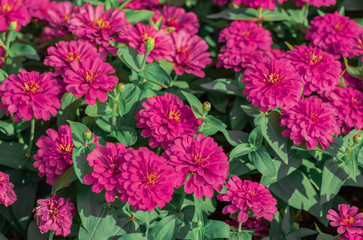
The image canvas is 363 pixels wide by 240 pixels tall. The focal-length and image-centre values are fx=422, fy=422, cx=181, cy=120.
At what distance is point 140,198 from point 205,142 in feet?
0.81

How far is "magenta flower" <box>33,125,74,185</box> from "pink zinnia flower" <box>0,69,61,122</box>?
0.25 feet

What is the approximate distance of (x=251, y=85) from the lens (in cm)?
131

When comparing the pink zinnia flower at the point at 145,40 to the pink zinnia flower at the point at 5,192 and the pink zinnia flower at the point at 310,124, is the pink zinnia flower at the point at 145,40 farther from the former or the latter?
the pink zinnia flower at the point at 5,192

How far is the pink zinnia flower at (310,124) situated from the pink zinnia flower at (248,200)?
0.67ft

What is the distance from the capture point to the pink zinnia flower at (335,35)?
1.61 m

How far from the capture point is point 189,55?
1623mm

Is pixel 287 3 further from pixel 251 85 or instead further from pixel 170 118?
pixel 170 118

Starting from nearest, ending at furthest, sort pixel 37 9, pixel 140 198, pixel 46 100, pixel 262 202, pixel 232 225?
pixel 140 198 < pixel 262 202 < pixel 46 100 < pixel 232 225 < pixel 37 9

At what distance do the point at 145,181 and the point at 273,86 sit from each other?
50cm

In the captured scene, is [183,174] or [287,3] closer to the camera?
[183,174]

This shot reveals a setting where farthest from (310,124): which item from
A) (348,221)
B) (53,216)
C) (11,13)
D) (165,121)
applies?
(11,13)

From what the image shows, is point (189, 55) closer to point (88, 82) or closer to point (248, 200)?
point (88, 82)

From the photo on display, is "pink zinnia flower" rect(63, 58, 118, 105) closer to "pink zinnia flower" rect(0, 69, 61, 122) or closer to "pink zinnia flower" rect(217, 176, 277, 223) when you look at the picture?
"pink zinnia flower" rect(0, 69, 61, 122)

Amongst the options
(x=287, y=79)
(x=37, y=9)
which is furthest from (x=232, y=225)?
(x=37, y=9)
